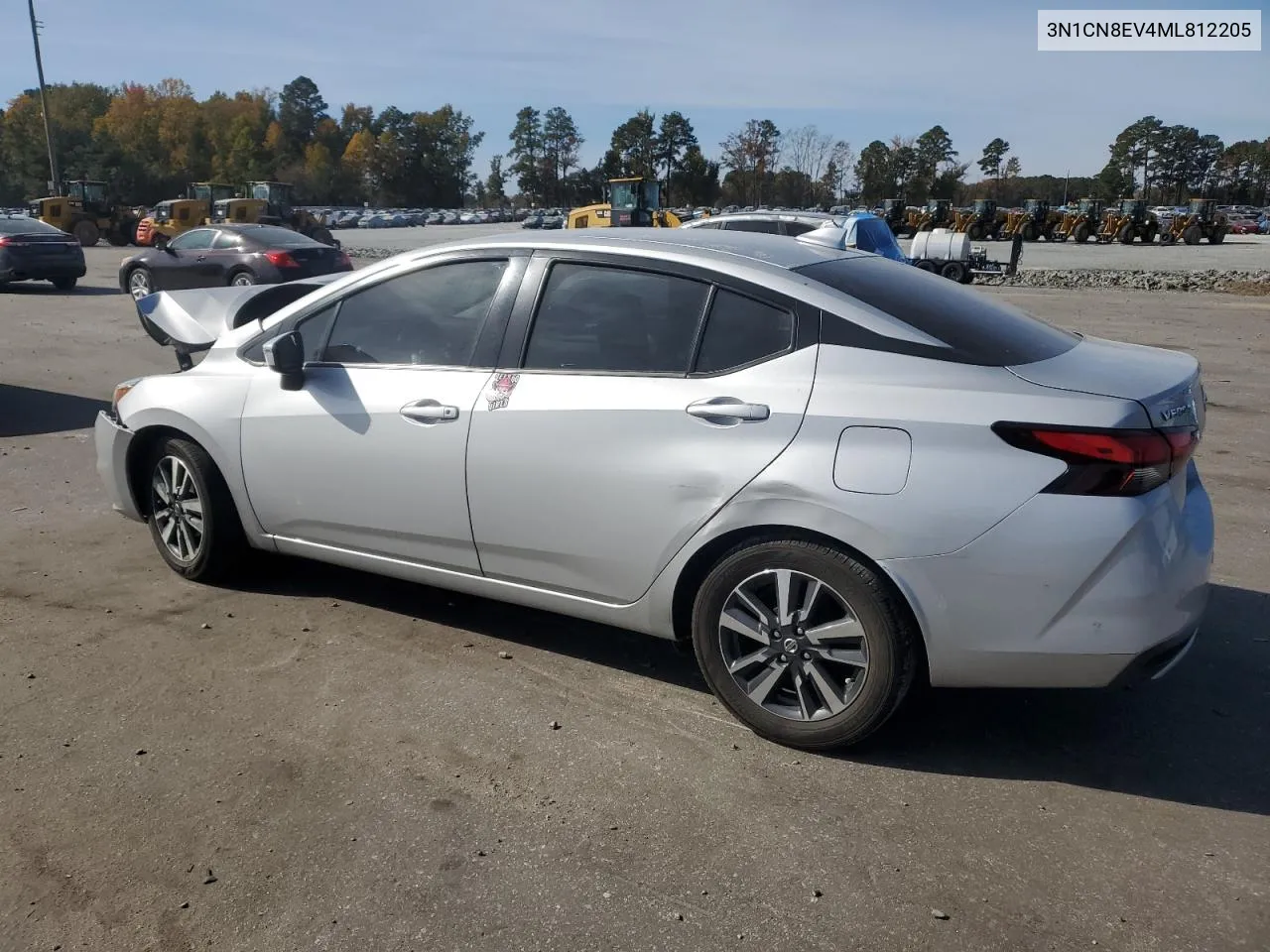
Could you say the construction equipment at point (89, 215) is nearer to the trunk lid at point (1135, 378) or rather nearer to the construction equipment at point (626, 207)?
the construction equipment at point (626, 207)

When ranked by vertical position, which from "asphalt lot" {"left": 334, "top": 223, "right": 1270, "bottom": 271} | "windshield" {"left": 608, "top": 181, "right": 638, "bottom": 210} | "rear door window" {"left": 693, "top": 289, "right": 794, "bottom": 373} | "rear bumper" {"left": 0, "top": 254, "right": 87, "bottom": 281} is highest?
"windshield" {"left": 608, "top": 181, "right": 638, "bottom": 210}

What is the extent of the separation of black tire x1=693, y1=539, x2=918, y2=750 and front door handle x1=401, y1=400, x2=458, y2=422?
120 centimetres

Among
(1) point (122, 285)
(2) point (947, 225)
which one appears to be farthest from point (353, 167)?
(1) point (122, 285)

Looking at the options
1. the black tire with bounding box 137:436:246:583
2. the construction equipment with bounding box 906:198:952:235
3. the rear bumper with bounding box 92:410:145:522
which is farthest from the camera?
the construction equipment with bounding box 906:198:952:235

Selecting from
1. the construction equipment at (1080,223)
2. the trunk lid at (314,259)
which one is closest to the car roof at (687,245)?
the trunk lid at (314,259)

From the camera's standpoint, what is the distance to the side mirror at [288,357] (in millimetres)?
4363

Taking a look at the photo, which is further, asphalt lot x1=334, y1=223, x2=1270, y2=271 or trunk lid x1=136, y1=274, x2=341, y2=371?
asphalt lot x1=334, y1=223, x2=1270, y2=271

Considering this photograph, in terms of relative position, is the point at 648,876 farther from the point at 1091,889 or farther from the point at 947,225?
the point at 947,225

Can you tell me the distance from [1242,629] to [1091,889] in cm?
224

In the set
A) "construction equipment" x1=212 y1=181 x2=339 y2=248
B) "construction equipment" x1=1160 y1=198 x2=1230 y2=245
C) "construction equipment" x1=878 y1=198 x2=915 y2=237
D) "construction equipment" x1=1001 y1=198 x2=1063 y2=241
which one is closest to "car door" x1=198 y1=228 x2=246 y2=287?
"construction equipment" x1=212 y1=181 x2=339 y2=248

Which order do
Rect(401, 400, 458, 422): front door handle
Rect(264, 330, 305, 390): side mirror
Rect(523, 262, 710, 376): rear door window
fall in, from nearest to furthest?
1. Rect(523, 262, 710, 376): rear door window
2. Rect(401, 400, 458, 422): front door handle
3. Rect(264, 330, 305, 390): side mirror

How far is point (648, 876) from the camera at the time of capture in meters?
2.89

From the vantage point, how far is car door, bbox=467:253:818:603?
3.50 meters

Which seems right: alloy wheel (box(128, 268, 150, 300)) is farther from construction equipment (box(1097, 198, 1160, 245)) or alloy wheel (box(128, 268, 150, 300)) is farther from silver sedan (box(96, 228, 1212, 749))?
construction equipment (box(1097, 198, 1160, 245))
